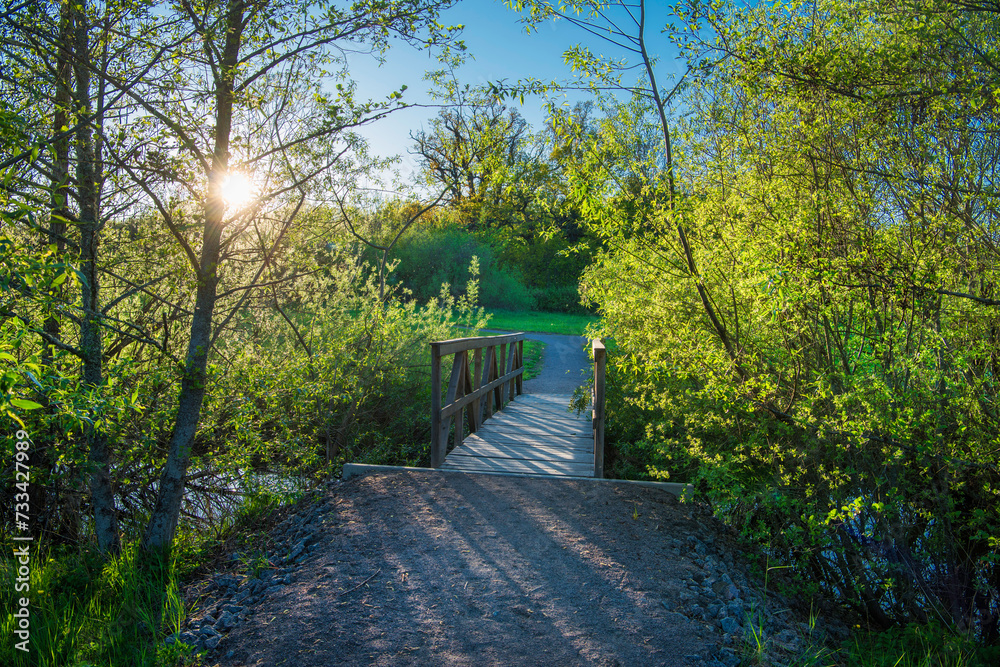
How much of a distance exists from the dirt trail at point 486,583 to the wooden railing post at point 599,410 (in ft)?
1.48

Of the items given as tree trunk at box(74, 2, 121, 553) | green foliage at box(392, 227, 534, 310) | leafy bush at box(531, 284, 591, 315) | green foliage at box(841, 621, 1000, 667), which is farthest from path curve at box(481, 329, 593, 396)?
leafy bush at box(531, 284, 591, 315)

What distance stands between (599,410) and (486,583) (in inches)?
91.6

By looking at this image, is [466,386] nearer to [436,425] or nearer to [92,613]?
[436,425]

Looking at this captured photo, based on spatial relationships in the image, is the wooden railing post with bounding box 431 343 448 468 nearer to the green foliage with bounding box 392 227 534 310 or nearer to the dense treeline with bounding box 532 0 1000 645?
the dense treeline with bounding box 532 0 1000 645

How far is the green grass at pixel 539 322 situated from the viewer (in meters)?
21.6

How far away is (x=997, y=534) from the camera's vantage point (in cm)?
386

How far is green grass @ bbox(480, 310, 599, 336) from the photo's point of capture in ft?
71.0

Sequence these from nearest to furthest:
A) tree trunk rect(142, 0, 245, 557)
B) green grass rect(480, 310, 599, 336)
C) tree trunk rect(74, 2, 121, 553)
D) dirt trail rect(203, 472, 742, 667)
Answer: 1. dirt trail rect(203, 472, 742, 667)
2. tree trunk rect(74, 2, 121, 553)
3. tree trunk rect(142, 0, 245, 557)
4. green grass rect(480, 310, 599, 336)

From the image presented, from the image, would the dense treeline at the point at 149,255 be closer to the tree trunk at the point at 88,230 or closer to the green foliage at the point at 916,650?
the tree trunk at the point at 88,230

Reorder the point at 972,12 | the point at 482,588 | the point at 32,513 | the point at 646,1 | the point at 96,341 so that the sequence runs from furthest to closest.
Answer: the point at 32,513
the point at 646,1
the point at 96,341
the point at 972,12
the point at 482,588

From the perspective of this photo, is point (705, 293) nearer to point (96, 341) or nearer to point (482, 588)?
point (482, 588)

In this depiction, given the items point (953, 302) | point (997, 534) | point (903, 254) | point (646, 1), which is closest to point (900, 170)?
point (903, 254)

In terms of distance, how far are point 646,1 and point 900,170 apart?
6.82 feet

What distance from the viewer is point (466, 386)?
23.1 feet
